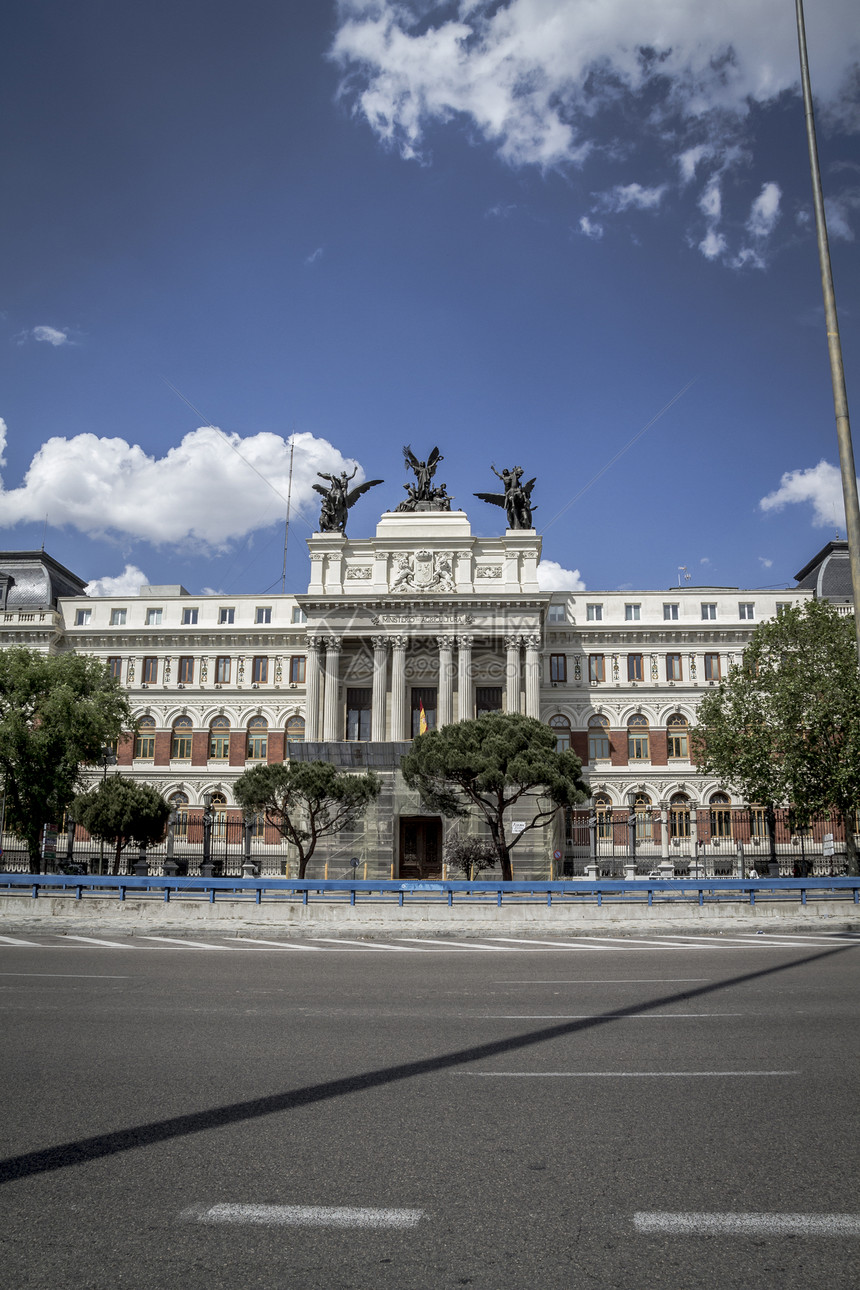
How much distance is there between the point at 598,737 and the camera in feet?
177

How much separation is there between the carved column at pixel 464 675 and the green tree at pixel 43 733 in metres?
18.4

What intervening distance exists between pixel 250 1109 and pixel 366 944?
12574 mm

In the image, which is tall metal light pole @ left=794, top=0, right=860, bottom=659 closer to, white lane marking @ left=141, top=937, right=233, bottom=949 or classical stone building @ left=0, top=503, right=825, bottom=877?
white lane marking @ left=141, top=937, right=233, bottom=949

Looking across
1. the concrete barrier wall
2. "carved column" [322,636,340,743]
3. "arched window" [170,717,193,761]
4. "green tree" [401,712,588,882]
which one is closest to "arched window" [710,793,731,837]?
"green tree" [401,712,588,882]

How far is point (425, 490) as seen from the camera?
55344 mm

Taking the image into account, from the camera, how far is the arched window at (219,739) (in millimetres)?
55500

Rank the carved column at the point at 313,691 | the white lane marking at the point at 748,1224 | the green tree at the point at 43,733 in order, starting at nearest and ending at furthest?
the white lane marking at the point at 748,1224, the green tree at the point at 43,733, the carved column at the point at 313,691

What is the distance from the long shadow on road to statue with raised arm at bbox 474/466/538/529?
1803 inches

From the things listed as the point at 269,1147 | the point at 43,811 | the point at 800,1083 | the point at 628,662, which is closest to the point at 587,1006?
the point at 800,1083

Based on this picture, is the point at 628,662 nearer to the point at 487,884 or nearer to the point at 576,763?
the point at 576,763

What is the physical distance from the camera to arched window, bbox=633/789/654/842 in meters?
49.8

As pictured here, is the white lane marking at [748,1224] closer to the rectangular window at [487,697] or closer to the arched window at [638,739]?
the rectangular window at [487,697]

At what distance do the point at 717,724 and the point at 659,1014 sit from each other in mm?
29273

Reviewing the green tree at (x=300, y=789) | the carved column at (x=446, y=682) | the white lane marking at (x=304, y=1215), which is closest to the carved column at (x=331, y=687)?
the carved column at (x=446, y=682)
